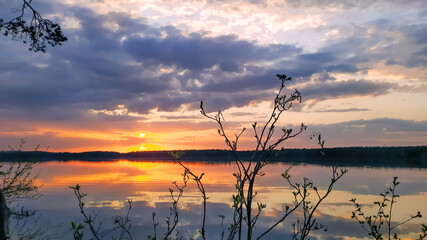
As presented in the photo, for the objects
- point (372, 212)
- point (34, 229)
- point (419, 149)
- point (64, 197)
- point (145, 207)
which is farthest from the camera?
point (419, 149)

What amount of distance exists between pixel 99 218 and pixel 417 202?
Result: 66.7 ft

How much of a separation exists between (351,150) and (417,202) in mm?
98326

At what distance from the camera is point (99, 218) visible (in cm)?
1759

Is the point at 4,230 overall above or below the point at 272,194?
above

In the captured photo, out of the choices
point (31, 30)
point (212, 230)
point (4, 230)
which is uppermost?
point (31, 30)

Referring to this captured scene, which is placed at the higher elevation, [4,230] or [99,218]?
[4,230]

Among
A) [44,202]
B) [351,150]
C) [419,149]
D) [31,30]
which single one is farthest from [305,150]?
[31,30]

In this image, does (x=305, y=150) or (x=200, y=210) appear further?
(x=305, y=150)

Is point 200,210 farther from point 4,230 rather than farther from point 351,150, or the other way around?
point 351,150

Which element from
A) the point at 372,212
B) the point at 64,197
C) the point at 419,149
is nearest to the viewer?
the point at 372,212

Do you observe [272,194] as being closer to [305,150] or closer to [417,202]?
[417,202]

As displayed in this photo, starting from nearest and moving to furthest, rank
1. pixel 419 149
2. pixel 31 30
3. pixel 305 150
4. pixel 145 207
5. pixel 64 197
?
pixel 31 30 → pixel 145 207 → pixel 64 197 → pixel 419 149 → pixel 305 150

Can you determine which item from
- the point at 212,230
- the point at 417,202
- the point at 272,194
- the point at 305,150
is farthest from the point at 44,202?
the point at 305,150

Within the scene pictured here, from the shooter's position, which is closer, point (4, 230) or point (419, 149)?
point (4, 230)
